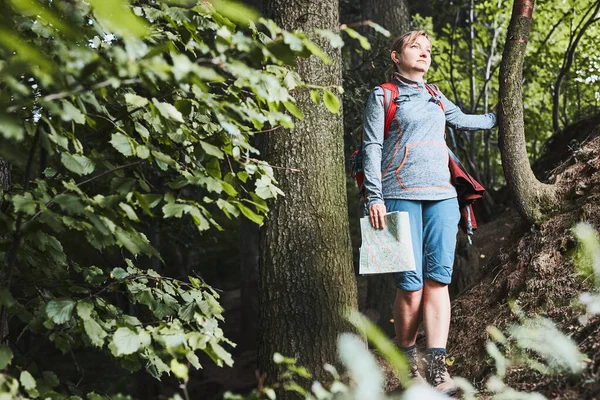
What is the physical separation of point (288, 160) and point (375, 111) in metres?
0.66

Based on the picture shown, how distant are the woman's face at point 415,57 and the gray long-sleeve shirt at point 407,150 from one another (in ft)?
0.24

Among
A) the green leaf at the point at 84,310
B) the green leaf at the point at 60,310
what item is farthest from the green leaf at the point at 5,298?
the green leaf at the point at 84,310

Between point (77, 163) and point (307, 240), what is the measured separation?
189 cm

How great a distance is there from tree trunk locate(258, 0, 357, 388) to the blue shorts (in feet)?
1.39

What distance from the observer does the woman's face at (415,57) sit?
4125mm

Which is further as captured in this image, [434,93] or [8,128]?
[434,93]

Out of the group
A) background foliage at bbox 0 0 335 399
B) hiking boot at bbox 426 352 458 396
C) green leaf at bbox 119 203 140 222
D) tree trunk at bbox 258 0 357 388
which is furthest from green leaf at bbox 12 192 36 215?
hiking boot at bbox 426 352 458 396

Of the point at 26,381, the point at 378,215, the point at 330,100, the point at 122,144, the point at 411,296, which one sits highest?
the point at 330,100

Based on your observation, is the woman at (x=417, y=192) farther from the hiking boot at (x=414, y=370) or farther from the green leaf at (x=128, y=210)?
the green leaf at (x=128, y=210)

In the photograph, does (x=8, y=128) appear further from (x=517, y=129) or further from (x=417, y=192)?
(x=517, y=129)

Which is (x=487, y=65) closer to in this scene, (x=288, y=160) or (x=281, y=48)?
(x=288, y=160)

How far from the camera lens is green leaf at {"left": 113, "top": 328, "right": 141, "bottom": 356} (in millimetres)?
2586

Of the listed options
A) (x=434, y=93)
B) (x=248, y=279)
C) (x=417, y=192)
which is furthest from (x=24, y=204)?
(x=248, y=279)

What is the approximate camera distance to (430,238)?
4.06 m
